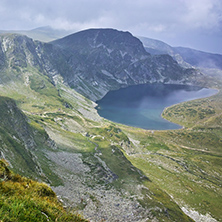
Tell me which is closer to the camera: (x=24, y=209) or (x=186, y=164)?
(x=24, y=209)

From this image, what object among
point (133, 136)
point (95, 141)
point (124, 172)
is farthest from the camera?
point (133, 136)

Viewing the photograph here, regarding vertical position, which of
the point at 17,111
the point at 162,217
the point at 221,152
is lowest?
the point at 221,152

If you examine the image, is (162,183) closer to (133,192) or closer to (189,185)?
(189,185)

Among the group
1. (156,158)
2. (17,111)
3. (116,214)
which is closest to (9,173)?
(116,214)

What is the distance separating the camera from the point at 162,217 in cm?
4625

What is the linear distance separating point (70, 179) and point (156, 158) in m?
76.5

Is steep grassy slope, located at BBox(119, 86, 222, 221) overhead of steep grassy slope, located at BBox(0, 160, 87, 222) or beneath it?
beneath

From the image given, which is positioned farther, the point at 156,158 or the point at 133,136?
the point at 133,136

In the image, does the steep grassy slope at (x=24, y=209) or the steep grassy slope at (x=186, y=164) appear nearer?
the steep grassy slope at (x=24, y=209)

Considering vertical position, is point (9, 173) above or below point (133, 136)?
above

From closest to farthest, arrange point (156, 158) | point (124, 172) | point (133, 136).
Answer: point (124, 172)
point (156, 158)
point (133, 136)

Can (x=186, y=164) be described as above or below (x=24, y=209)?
below

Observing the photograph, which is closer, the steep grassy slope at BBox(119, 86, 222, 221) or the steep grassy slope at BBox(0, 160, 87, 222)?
the steep grassy slope at BBox(0, 160, 87, 222)

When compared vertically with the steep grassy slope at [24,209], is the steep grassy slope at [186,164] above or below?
below
